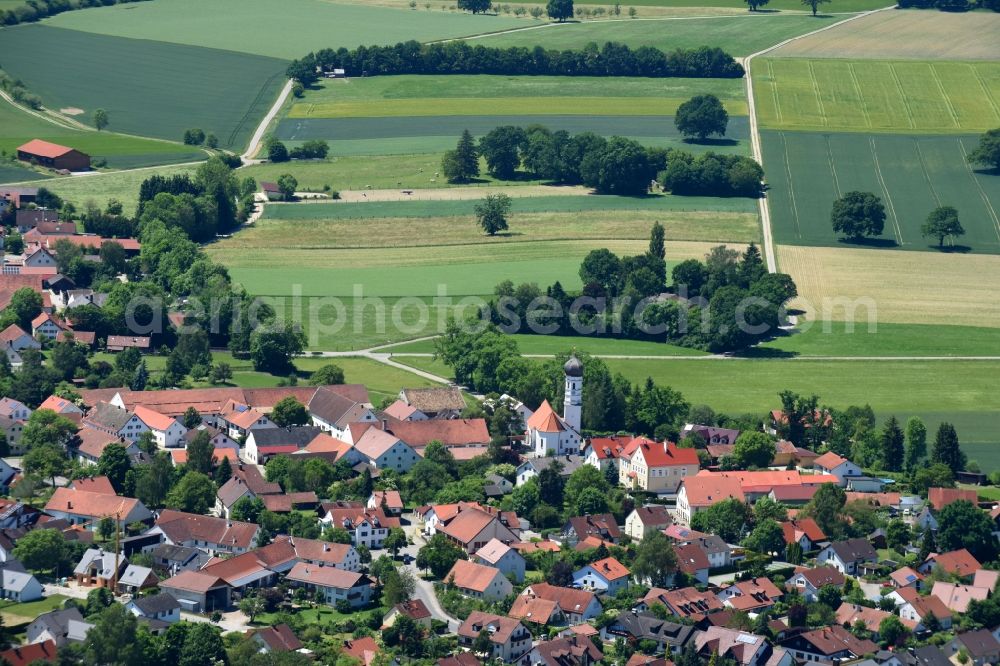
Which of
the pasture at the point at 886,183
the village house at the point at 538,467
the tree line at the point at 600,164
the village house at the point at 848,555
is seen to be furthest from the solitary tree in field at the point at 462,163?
the village house at the point at 848,555

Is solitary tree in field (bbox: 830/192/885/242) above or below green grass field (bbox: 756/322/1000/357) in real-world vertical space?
above

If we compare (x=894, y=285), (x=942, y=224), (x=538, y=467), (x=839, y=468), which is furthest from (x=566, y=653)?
(x=942, y=224)

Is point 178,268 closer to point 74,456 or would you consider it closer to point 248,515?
point 74,456

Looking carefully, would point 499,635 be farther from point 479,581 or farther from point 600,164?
point 600,164

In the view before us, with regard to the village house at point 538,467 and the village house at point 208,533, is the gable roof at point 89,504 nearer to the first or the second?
the village house at point 208,533

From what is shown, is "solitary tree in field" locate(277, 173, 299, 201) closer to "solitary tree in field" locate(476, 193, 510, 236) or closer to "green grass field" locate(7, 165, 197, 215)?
"green grass field" locate(7, 165, 197, 215)

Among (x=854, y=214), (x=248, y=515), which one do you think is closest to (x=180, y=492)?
(x=248, y=515)

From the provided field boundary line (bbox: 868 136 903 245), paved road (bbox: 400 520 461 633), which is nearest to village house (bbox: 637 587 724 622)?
paved road (bbox: 400 520 461 633)
